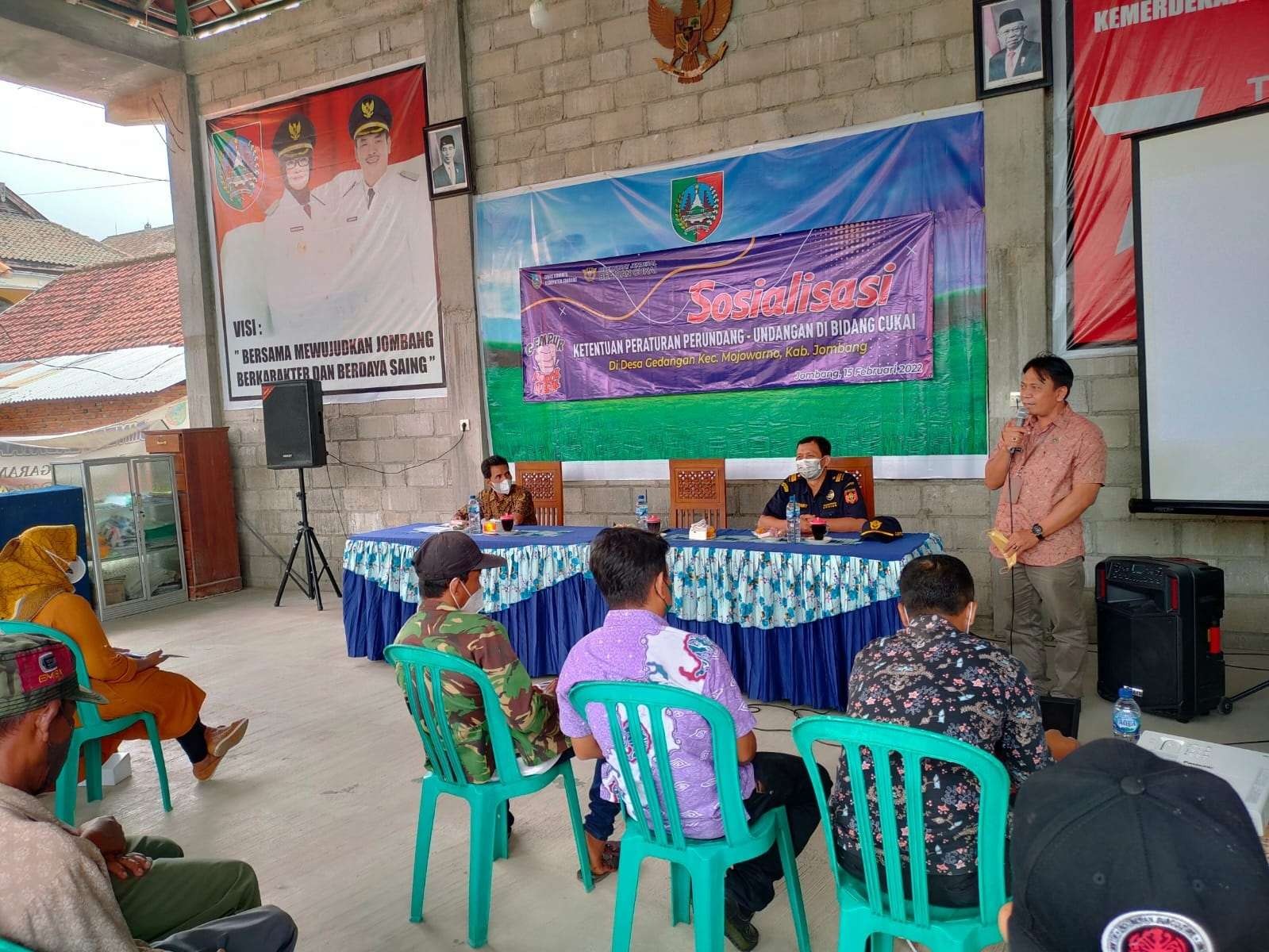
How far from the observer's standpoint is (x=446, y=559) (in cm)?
235

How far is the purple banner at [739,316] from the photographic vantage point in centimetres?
477

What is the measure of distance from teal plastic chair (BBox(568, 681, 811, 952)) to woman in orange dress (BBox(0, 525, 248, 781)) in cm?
188

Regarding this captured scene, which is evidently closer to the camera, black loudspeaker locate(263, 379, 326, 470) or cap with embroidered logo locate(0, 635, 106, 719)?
cap with embroidered logo locate(0, 635, 106, 719)

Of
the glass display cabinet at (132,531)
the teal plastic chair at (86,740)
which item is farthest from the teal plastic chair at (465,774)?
the glass display cabinet at (132,531)

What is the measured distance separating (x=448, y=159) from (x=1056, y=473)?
4.53m

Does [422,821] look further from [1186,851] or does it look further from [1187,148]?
[1187,148]

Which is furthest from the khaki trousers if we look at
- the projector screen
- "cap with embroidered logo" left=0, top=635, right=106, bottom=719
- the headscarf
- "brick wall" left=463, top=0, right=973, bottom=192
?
the headscarf

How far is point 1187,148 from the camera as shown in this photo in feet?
11.9

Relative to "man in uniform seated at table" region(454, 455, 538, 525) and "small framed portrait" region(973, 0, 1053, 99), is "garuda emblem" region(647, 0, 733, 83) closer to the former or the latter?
"small framed portrait" region(973, 0, 1053, 99)

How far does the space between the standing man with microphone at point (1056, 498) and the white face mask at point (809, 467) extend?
0.79 meters

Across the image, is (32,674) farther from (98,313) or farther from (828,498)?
(98,313)

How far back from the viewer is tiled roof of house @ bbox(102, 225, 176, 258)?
536 inches

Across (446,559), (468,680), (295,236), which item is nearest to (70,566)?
(446,559)

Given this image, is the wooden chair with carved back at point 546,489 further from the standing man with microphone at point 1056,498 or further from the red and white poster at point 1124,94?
the red and white poster at point 1124,94
